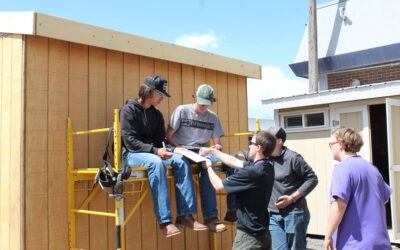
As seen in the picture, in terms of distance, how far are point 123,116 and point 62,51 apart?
2.89 ft

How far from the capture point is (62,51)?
4379 mm

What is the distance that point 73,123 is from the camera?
174 inches

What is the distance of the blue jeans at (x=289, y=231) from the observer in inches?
166

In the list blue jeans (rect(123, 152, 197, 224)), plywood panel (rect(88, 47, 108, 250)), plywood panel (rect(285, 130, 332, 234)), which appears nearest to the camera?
blue jeans (rect(123, 152, 197, 224))

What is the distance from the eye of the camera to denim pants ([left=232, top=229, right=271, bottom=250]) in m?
3.41

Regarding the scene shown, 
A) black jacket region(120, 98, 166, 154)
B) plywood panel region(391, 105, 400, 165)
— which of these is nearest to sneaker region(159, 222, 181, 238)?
black jacket region(120, 98, 166, 154)

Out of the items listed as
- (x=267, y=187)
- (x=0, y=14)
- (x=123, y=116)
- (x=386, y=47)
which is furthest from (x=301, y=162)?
(x=386, y=47)

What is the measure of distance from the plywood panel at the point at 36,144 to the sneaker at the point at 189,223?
3.99 ft

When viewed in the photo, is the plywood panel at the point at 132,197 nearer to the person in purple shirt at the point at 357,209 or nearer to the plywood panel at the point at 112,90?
the plywood panel at the point at 112,90

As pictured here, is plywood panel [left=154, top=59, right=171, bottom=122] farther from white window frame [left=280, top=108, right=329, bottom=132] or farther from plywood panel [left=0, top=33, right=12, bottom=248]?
white window frame [left=280, top=108, right=329, bottom=132]

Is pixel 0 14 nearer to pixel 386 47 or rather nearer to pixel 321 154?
pixel 321 154

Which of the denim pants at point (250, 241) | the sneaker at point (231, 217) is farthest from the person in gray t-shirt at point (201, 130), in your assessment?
the denim pants at point (250, 241)

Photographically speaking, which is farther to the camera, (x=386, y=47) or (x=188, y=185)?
(x=386, y=47)

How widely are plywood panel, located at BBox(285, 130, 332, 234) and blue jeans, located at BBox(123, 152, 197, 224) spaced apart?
460cm
